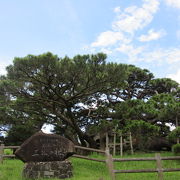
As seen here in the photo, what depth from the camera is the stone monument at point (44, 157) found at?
7.42m

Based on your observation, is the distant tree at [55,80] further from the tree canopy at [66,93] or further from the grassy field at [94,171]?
the grassy field at [94,171]

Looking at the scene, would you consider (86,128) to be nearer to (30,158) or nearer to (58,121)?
(58,121)

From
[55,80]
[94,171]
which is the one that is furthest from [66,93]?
[94,171]

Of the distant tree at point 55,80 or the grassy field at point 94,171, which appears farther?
the distant tree at point 55,80

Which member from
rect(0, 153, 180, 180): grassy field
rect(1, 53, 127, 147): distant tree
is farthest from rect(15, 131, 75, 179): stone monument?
rect(1, 53, 127, 147): distant tree

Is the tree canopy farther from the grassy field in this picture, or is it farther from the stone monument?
the stone monument

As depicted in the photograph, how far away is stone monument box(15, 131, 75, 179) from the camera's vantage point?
24.3 feet

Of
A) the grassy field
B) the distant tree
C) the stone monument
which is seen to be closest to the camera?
the stone monument

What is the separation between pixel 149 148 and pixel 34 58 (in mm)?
11369

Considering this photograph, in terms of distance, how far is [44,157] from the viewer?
300 inches

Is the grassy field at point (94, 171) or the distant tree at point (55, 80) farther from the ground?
the distant tree at point (55, 80)

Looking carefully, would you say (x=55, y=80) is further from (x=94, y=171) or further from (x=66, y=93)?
(x=94, y=171)

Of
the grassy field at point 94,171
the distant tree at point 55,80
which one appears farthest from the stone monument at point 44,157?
the distant tree at point 55,80

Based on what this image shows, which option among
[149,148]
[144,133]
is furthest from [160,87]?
[144,133]
